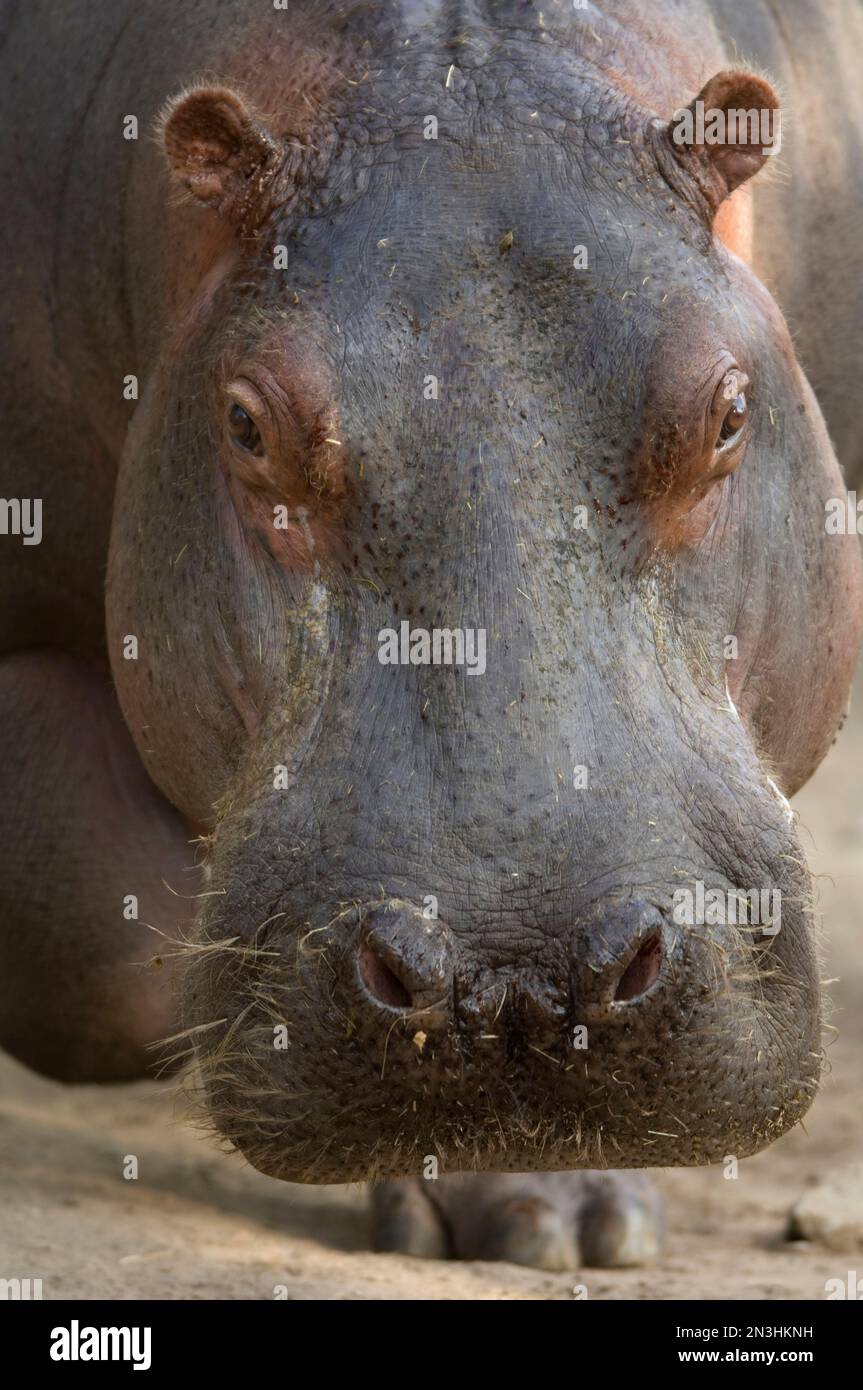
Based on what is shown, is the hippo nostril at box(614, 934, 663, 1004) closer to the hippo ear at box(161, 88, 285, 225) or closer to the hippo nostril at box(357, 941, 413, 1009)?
the hippo nostril at box(357, 941, 413, 1009)

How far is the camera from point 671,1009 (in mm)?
3557

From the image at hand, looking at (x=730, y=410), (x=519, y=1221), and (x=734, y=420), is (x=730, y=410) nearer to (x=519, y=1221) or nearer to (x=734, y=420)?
(x=734, y=420)

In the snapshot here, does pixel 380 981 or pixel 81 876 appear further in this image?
pixel 81 876

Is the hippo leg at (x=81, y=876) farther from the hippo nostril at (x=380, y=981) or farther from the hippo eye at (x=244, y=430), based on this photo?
the hippo nostril at (x=380, y=981)

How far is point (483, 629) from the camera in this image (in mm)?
3771

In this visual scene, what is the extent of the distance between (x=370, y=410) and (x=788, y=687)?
1.31 m

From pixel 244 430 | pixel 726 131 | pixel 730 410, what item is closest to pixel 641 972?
pixel 730 410

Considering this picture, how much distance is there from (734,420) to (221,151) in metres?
1.28

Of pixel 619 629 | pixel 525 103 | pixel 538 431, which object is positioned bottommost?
pixel 619 629

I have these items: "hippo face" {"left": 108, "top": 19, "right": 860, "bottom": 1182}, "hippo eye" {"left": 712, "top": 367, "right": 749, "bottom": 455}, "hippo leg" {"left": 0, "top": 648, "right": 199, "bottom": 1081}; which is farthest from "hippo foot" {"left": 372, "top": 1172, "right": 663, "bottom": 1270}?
"hippo eye" {"left": 712, "top": 367, "right": 749, "bottom": 455}

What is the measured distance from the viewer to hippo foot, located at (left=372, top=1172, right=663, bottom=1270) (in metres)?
5.51

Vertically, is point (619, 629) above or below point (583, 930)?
above
